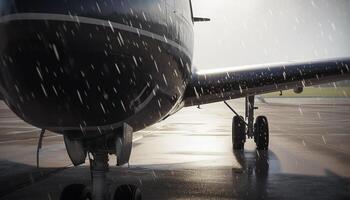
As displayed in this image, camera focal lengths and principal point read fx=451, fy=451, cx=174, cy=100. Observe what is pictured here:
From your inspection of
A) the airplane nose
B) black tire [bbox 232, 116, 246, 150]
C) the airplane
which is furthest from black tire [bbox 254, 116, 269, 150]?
the airplane nose

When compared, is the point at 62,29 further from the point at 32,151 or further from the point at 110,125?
the point at 32,151

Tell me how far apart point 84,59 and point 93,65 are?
0.32 ft

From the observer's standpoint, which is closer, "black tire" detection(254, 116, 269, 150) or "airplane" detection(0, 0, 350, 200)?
"airplane" detection(0, 0, 350, 200)

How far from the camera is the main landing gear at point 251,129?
13139 millimetres

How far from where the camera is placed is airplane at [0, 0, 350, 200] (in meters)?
3.19

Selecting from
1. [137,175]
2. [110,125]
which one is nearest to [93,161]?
[110,125]

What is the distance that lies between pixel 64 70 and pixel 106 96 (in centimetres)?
45

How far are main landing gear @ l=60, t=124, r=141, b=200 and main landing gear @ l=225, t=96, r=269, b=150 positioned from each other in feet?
26.4

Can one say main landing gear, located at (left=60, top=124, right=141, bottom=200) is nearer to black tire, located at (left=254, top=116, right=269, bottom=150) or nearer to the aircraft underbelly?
the aircraft underbelly

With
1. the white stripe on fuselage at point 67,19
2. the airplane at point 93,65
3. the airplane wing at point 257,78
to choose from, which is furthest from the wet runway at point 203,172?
the white stripe on fuselage at point 67,19

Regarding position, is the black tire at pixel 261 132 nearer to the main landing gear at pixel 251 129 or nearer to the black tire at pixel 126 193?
the main landing gear at pixel 251 129

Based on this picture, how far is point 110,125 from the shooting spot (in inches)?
162

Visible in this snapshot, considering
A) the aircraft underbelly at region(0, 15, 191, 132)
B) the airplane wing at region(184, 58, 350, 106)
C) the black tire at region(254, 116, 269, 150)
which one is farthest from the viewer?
the black tire at region(254, 116, 269, 150)

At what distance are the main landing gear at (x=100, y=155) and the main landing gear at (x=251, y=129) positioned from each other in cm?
804
